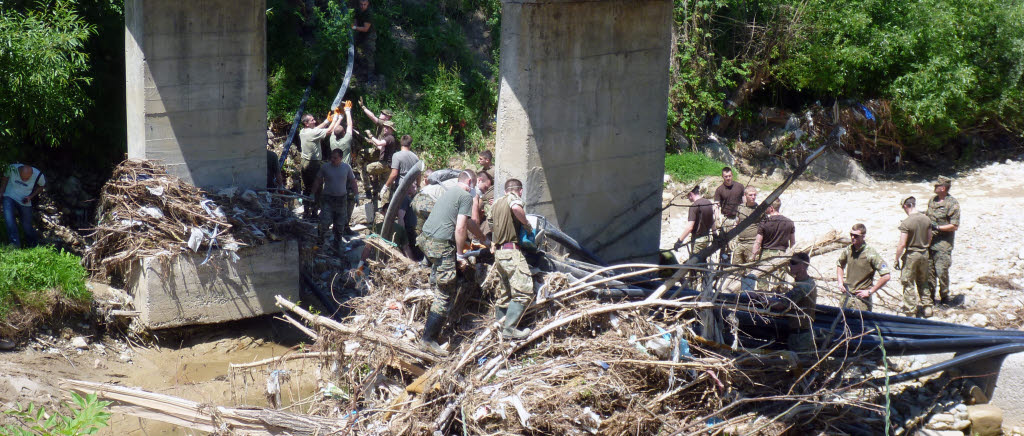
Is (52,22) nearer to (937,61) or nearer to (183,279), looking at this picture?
(183,279)

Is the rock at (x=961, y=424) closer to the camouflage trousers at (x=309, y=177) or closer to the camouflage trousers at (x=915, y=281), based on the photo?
the camouflage trousers at (x=915, y=281)

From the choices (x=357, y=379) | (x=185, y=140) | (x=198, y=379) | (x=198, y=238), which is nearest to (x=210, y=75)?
(x=185, y=140)

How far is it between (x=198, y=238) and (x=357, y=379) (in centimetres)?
311

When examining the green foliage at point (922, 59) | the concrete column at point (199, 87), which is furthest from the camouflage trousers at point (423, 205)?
the green foliage at point (922, 59)

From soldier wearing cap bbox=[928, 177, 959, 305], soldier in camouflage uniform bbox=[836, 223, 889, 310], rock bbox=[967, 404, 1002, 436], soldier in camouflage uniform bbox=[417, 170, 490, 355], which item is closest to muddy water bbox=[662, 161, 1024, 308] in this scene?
soldier wearing cap bbox=[928, 177, 959, 305]

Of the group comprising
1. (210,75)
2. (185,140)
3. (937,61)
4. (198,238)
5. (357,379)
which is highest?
(937,61)

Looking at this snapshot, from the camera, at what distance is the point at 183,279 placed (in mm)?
9930

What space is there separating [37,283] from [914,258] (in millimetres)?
9450

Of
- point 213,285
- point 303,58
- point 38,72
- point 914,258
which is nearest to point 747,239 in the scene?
point 914,258

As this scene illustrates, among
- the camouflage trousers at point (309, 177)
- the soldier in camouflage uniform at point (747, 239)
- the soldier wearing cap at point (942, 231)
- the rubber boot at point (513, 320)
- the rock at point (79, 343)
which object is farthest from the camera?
the camouflage trousers at point (309, 177)

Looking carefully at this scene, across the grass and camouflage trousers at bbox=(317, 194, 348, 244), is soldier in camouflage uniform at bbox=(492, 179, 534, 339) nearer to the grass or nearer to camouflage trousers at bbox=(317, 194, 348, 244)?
camouflage trousers at bbox=(317, 194, 348, 244)

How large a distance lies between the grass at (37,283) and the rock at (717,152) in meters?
10.9

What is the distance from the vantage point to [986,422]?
8.08m

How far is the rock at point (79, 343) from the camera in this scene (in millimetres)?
9626
